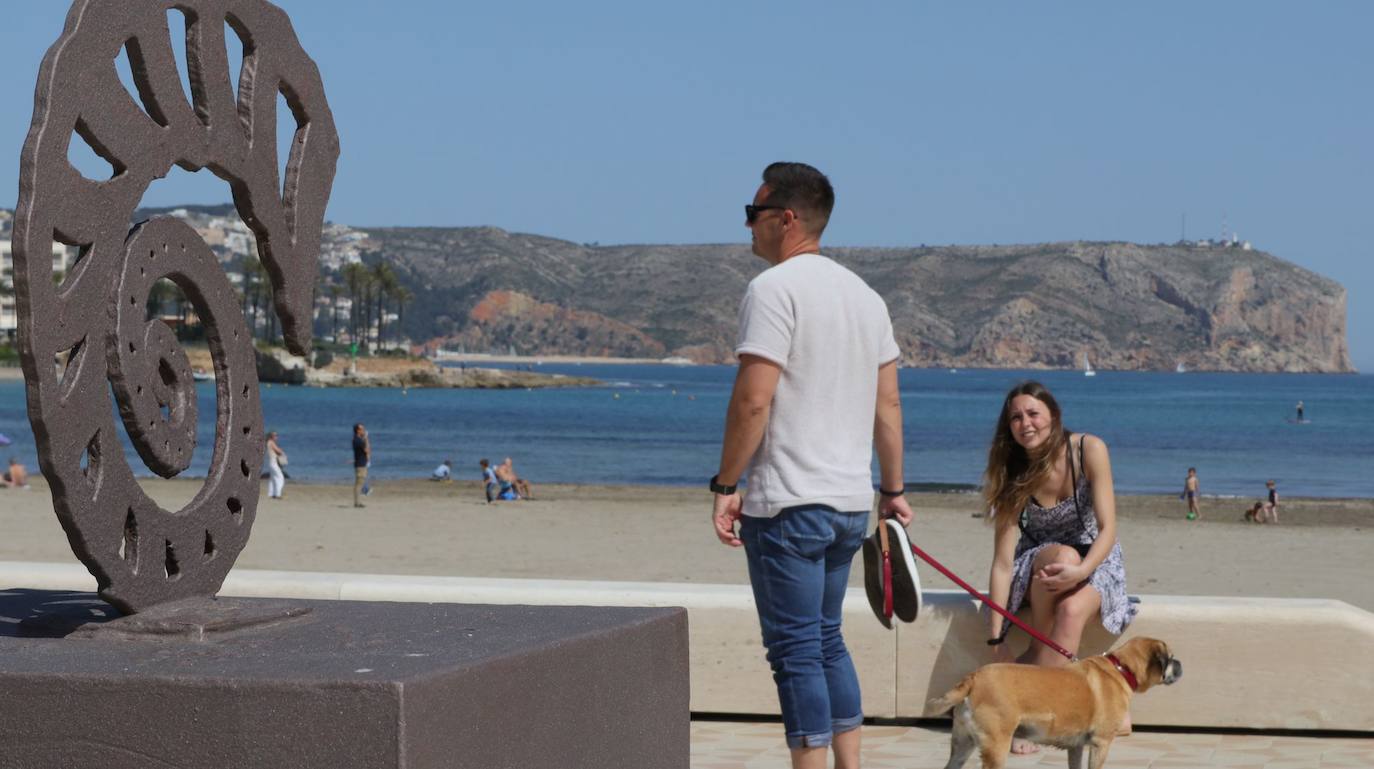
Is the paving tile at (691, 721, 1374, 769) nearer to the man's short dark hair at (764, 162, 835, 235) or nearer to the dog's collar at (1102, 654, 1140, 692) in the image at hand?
the dog's collar at (1102, 654, 1140, 692)

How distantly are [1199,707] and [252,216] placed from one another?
12.6ft

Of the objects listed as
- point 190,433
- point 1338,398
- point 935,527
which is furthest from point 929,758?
point 1338,398

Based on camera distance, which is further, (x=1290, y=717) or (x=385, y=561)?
(x=385, y=561)

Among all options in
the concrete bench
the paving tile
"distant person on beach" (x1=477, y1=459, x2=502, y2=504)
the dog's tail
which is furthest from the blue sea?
the dog's tail

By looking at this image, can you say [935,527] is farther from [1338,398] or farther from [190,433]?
[1338,398]

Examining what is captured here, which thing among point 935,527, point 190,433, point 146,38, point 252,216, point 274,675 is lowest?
point 935,527

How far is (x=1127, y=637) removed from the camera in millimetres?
6152

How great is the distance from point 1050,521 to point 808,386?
180 centimetres

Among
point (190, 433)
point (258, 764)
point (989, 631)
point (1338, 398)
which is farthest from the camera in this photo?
point (1338, 398)

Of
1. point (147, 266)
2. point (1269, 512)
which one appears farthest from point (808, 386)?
point (1269, 512)

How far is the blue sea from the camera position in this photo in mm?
44781

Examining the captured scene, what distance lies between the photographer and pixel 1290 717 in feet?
20.3

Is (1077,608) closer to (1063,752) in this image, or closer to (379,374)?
(1063,752)

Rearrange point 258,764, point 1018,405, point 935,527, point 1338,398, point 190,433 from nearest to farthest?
point 258,764 < point 190,433 < point 1018,405 < point 935,527 < point 1338,398
